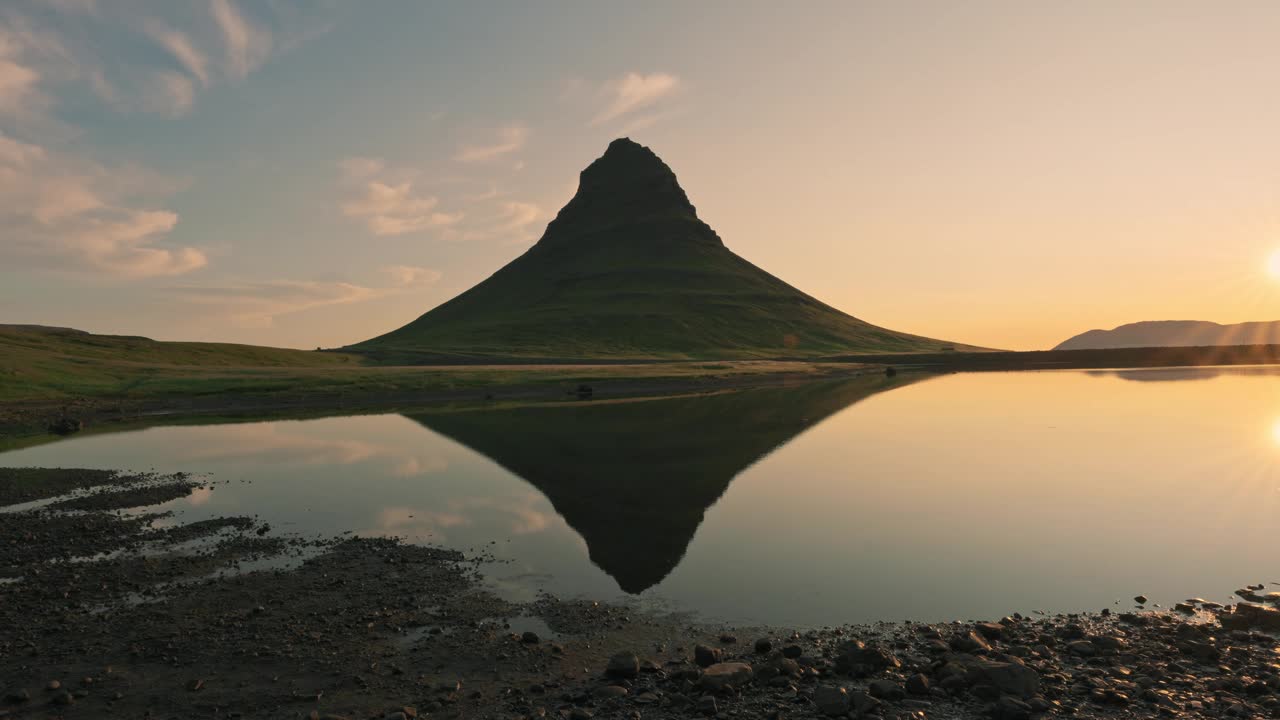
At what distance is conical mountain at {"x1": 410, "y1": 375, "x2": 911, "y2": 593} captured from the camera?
25.5 meters

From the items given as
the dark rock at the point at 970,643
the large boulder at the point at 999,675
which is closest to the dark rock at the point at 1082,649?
the dark rock at the point at 970,643

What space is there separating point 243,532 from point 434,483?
11.2 meters

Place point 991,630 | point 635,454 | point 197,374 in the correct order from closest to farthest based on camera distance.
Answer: point 991,630 < point 635,454 < point 197,374

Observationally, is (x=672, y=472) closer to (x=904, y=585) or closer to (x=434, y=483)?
(x=434, y=483)

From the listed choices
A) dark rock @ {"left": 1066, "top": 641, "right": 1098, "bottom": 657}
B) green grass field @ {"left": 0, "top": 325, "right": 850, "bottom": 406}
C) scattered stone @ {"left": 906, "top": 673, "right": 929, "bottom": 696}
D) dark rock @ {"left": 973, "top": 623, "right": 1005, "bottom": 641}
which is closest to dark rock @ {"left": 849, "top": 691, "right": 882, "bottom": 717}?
scattered stone @ {"left": 906, "top": 673, "right": 929, "bottom": 696}

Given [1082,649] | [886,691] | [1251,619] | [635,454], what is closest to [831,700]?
[886,691]

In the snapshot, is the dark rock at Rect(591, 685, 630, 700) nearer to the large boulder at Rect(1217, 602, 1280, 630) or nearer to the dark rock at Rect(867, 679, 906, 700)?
the dark rock at Rect(867, 679, 906, 700)

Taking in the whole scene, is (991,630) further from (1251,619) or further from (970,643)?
(1251,619)

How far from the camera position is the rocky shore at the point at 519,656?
12.8m

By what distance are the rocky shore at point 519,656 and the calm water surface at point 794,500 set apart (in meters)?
1.91

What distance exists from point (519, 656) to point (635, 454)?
30537 millimetres

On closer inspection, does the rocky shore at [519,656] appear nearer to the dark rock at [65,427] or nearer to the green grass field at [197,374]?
the dark rock at [65,427]

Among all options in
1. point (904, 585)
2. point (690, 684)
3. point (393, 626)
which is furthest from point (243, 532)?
point (904, 585)

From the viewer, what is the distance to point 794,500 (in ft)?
104
